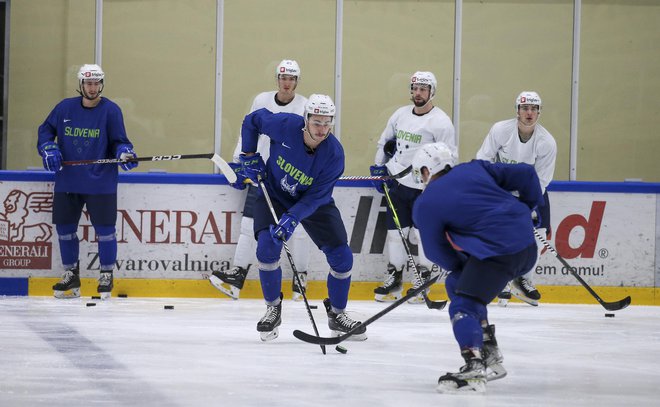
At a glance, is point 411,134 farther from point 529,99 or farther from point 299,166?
point 299,166

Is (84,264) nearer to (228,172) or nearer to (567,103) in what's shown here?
(228,172)

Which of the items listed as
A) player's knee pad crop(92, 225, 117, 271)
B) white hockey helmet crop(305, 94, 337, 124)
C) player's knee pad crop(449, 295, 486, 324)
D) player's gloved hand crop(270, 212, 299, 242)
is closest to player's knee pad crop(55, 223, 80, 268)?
player's knee pad crop(92, 225, 117, 271)

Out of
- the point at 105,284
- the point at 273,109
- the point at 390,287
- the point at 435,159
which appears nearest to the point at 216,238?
the point at 105,284

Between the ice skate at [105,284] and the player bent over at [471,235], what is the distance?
3.26 meters

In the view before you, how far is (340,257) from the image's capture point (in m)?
5.12

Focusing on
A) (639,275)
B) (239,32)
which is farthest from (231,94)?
(639,275)

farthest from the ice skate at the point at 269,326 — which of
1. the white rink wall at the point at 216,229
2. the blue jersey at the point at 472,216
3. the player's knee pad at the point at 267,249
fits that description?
the white rink wall at the point at 216,229

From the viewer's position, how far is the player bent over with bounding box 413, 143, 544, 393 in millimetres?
3799

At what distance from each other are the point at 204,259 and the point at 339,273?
207 centimetres

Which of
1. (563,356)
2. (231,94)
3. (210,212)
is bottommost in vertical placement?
(563,356)

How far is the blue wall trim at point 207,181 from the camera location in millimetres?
6934

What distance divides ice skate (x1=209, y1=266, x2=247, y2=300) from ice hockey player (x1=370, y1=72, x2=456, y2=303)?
0.88m

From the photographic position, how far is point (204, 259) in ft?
23.2

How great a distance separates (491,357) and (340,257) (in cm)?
123
